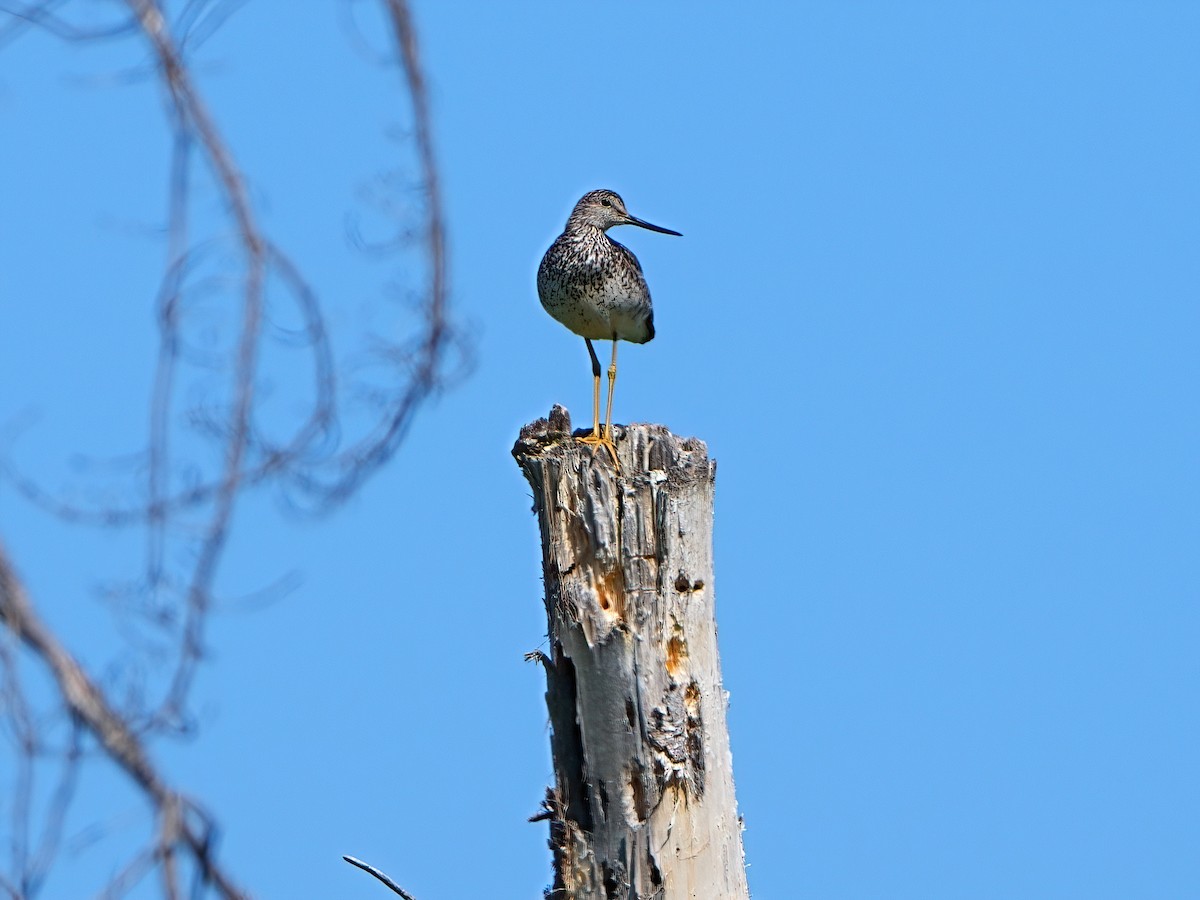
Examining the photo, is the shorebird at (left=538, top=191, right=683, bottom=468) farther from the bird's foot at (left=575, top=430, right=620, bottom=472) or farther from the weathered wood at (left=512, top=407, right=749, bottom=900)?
the weathered wood at (left=512, top=407, right=749, bottom=900)

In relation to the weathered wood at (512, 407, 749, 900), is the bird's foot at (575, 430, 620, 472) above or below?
above

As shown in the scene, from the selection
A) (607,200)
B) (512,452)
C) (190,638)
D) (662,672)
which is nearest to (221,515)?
(190,638)

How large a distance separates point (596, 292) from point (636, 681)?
3.85m

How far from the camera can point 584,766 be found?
19.0ft

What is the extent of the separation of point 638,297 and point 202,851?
301 inches

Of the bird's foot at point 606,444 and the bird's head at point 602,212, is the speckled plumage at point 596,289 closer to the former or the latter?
the bird's head at point 602,212

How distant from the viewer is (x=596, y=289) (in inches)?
360

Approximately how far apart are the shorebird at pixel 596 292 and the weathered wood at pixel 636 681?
287 centimetres

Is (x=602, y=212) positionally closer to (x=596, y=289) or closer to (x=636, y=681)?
(x=596, y=289)

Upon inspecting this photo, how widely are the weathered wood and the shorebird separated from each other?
2865 millimetres

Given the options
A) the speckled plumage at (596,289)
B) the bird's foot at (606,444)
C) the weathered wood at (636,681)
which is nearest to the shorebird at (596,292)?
the speckled plumage at (596,289)

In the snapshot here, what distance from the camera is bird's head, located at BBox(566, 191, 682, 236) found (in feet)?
33.3

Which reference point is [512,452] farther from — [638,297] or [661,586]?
[638,297]

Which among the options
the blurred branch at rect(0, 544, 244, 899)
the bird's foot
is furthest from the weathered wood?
the blurred branch at rect(0, 544, 244, 899)
